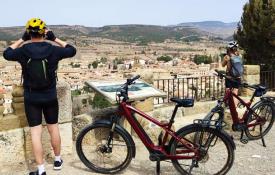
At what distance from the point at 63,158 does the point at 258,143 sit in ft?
10.7

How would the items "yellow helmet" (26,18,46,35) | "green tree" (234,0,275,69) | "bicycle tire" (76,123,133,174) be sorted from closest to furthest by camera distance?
"yellow helmet" (26,18,46,35) < "bicycle tire" (76,123,133,174) < "green tree" (234,0,275,69)

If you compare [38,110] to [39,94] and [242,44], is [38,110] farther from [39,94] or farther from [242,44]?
[242,44]

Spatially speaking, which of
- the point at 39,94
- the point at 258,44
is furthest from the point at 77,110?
the point at 258,44

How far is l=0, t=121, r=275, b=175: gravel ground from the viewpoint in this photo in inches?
205

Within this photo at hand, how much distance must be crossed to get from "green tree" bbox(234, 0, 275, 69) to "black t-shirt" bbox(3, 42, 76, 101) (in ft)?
37.3

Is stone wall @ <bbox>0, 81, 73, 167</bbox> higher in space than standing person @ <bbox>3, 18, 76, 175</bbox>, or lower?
lower

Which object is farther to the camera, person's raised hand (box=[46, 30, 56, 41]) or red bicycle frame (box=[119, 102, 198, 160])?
red bicycle frame (box=[119, 102, 198, 160])

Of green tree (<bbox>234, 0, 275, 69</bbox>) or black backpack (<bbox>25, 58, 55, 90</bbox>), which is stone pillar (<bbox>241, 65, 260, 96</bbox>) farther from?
black backpack (<bbox>25, 58, 55, 90</bbox>)

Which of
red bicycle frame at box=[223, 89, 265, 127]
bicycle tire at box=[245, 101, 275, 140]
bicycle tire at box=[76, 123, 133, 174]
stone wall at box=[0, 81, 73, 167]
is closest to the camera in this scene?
bicycle tire at box=[76, 123, 133, 174]

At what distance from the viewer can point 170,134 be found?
15.5 ft

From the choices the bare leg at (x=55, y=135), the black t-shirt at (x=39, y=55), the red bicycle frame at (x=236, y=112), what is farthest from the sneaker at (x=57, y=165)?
the red bicycle frame at (x=236, y=112)

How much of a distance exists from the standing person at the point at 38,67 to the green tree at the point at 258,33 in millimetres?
11369

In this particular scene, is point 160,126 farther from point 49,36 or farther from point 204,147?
point 49,36

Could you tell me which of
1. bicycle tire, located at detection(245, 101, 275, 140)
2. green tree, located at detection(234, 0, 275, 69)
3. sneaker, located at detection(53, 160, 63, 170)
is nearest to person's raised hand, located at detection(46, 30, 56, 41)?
sneaker, located at detection(53, 160, 63, 170)
